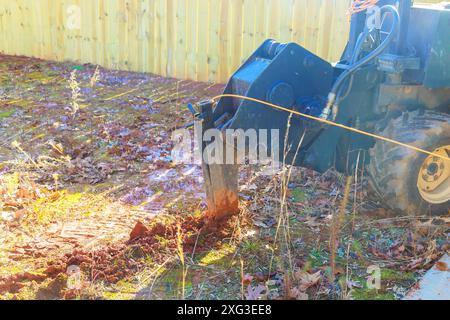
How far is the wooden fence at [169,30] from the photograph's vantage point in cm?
930

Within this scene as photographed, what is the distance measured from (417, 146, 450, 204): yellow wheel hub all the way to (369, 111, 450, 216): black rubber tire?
0.45 feet

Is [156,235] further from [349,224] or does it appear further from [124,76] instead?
[124,76]

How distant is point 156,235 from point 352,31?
2704 mm

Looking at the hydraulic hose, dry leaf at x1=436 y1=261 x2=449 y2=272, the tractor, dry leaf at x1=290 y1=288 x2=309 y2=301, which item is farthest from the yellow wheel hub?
dry leaf at x1=290 y1=288 x2=309 y2=301

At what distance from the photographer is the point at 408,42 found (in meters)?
5.05

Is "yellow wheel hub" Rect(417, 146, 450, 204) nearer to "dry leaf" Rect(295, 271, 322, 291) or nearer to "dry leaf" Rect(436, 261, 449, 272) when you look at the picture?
"dry leaf" Rect(436, 261, 449, 272)

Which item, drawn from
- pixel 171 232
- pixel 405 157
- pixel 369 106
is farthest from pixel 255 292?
pixel 369 106

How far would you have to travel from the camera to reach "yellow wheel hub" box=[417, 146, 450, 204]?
16.9ft

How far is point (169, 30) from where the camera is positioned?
10492 mm

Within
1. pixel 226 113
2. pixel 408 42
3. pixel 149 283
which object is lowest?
pixel 149 283

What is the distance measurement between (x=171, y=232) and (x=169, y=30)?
21.1 ft

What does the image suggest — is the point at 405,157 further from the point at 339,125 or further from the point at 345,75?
the point at 345,75

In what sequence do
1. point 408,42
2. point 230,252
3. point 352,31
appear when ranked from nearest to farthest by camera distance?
1. point 230,252
2. point 408,42
3. point 352,31
